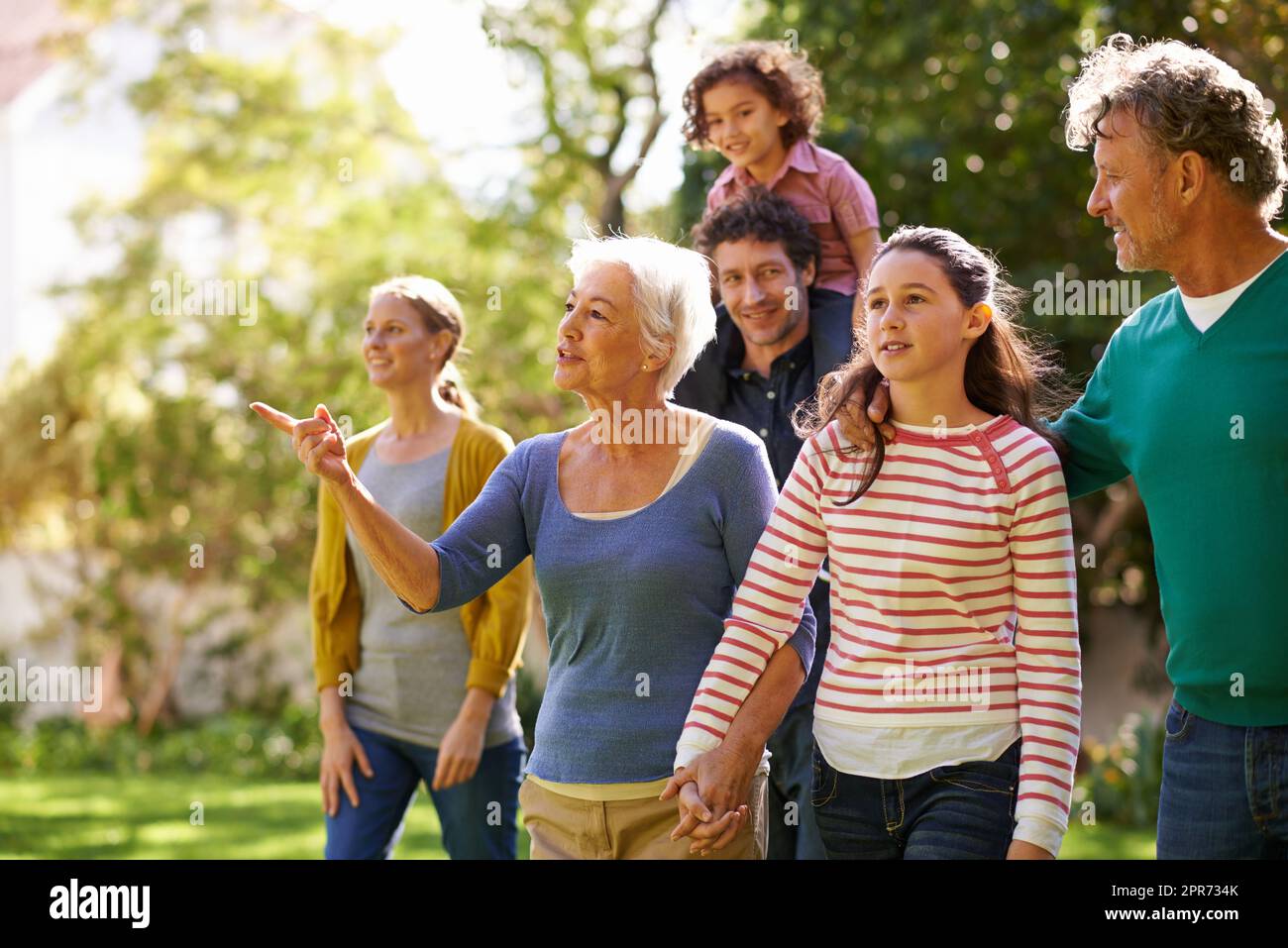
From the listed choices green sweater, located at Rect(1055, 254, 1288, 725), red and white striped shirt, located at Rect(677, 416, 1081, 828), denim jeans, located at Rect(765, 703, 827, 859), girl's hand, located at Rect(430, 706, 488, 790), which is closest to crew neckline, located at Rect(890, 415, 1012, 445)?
red and white striped shirt, located at Rect(677, 416, 1081, 828)

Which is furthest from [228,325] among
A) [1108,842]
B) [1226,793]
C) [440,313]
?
[1226,793]

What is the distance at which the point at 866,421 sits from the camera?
2.67 meters

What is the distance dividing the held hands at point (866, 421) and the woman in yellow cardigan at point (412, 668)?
1602 mm

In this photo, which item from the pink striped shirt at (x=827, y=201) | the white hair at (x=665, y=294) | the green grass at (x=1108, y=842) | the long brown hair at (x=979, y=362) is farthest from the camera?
the green grass at (x=1108, y=842)

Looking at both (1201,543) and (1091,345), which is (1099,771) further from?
(1201,543)

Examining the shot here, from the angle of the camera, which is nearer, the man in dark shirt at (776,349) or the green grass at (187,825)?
the man in dark shirt at (776,349)

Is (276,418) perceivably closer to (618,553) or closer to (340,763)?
(618,553)

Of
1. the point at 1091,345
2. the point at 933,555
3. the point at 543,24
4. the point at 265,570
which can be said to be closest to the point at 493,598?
the point at 933,555

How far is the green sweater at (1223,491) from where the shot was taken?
252 cm

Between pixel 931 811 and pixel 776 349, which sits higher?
pixel 776 349

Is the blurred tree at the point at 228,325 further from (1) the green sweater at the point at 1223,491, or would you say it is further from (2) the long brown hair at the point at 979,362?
(1) the green sweater at the point at 1223,491

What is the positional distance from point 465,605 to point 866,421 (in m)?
1.77

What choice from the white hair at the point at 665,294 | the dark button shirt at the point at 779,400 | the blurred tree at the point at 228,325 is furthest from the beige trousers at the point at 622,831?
the blurred tree at the point at 228,325

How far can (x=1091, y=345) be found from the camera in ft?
27.6
